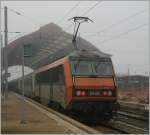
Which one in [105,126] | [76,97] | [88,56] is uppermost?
[88,56]

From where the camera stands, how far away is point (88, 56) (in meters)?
20.4

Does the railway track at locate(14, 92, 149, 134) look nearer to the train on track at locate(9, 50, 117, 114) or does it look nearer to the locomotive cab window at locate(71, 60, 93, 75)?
the train on track at locate(9, 50, 117, 114)

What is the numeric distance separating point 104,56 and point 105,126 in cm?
327

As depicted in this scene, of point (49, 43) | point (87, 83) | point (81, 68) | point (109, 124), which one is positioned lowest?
point (109, 124)

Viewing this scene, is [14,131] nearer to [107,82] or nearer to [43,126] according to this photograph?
[43,126]

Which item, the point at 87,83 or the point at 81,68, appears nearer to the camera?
the point at 87,83

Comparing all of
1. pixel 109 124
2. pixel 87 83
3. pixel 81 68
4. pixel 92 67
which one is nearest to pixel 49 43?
pixel 92 67

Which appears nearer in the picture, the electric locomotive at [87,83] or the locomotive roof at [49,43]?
the electric locomotive at [87,83]

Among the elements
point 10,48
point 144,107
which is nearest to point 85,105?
point 144,107

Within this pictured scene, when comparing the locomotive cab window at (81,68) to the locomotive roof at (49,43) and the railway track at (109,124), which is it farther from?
the locomotive roof at (49,43)

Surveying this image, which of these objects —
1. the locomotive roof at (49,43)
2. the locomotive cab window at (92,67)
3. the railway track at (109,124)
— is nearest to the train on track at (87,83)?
the locomotive cab window at (92,67)

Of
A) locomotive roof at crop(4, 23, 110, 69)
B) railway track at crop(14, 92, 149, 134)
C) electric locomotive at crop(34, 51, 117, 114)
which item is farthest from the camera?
locomotive roof at crop(4, 23, 110, 69)

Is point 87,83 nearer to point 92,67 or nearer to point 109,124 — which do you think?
point 92,67

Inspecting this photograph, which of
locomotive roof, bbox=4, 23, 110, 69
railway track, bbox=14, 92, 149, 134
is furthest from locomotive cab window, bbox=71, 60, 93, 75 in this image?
locomotive roof, bbox=4, 23, 110, 69
